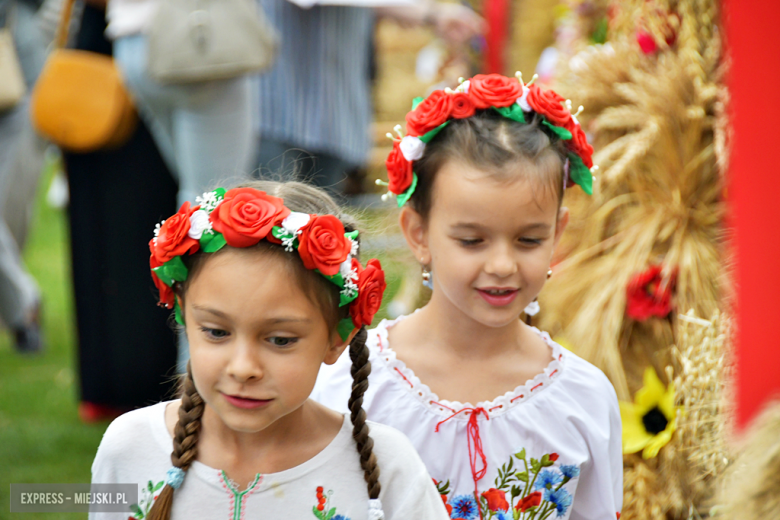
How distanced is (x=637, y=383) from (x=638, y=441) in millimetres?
278

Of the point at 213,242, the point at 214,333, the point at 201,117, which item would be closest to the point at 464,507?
the point at 214,333

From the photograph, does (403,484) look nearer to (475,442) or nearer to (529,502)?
(475,442)

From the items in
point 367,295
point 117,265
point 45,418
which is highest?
point 117,265

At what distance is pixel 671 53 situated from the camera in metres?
2.89

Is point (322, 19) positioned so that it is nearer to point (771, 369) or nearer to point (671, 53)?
point (671, 53)

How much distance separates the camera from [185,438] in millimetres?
1652

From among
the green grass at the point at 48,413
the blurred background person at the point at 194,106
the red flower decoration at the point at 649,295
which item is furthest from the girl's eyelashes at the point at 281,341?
the blurred background person at the point at 194,106

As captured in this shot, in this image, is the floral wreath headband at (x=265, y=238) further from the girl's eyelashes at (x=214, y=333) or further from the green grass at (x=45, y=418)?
the green grass at (x=45, y=418)

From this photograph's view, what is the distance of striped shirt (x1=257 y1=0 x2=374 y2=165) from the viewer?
11.3 ft

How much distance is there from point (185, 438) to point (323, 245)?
479 millimetres

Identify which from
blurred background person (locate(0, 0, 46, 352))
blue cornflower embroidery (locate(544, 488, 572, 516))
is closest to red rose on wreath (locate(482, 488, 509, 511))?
blue cornflower embroidery (locate(544, 488, 572, 516))

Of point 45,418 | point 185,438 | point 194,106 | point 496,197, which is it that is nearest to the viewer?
point 185,438

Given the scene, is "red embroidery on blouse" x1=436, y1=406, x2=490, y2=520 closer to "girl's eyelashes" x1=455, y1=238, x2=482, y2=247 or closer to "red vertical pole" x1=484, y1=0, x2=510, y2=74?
"girl's eyelashes" x1=455, y1=238, x2=482, y2=247

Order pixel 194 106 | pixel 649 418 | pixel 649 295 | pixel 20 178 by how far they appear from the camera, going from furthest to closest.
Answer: pixel 20 178, pixel 194 106, pixel 649 295, pixel 649 418
